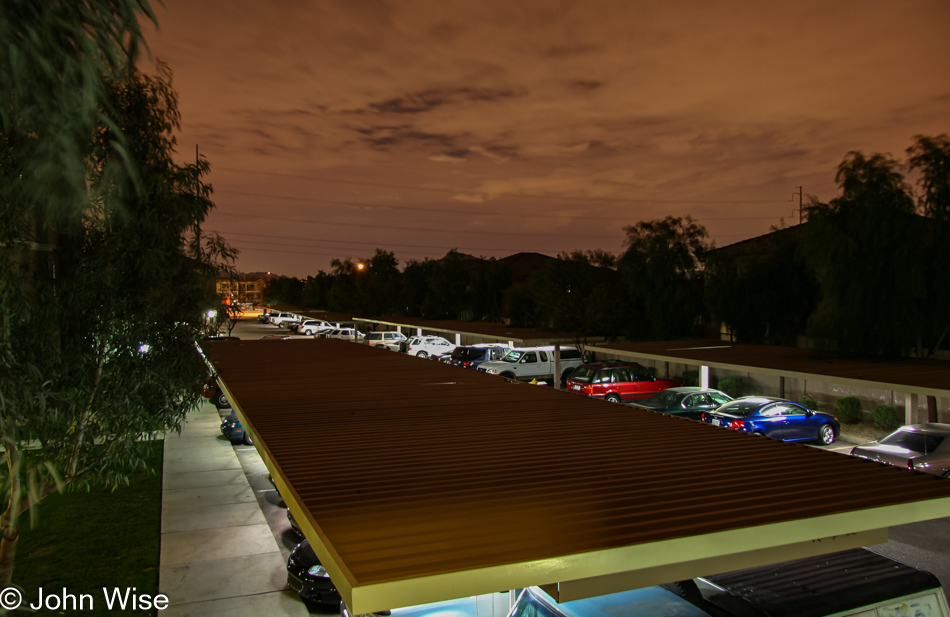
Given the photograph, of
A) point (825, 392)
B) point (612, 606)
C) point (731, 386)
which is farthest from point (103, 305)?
point (731, 386)

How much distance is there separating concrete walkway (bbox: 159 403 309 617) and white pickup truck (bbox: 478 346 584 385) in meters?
14.1

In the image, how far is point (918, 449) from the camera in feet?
43.6

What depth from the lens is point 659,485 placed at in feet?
19.3

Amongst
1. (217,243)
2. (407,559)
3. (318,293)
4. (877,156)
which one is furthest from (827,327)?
(318,293)

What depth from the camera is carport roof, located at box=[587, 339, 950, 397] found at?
13992 mm

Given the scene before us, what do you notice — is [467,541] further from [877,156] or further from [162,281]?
[877,156]

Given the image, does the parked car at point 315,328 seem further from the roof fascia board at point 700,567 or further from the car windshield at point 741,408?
the roof fascia board at point 700,567

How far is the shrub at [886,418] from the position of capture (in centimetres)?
1977

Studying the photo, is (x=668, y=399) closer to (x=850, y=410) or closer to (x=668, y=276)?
(x=850, y=410)

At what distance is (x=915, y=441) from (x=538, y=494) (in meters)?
11.9

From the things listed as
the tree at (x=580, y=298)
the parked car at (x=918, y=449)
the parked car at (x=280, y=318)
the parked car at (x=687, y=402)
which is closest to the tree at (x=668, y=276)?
the tree at (x=580, y=298)

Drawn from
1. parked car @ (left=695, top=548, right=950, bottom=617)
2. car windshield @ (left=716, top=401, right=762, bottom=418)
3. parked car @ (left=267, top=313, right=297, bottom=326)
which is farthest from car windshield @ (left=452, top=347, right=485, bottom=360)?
parked car @ (left=267, top=313, right=297, bottom=326)

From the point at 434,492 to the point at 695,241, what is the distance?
3387cm

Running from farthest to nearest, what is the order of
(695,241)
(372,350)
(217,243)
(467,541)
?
(695,241)
(372,350)
(217,243)
(467,541)
